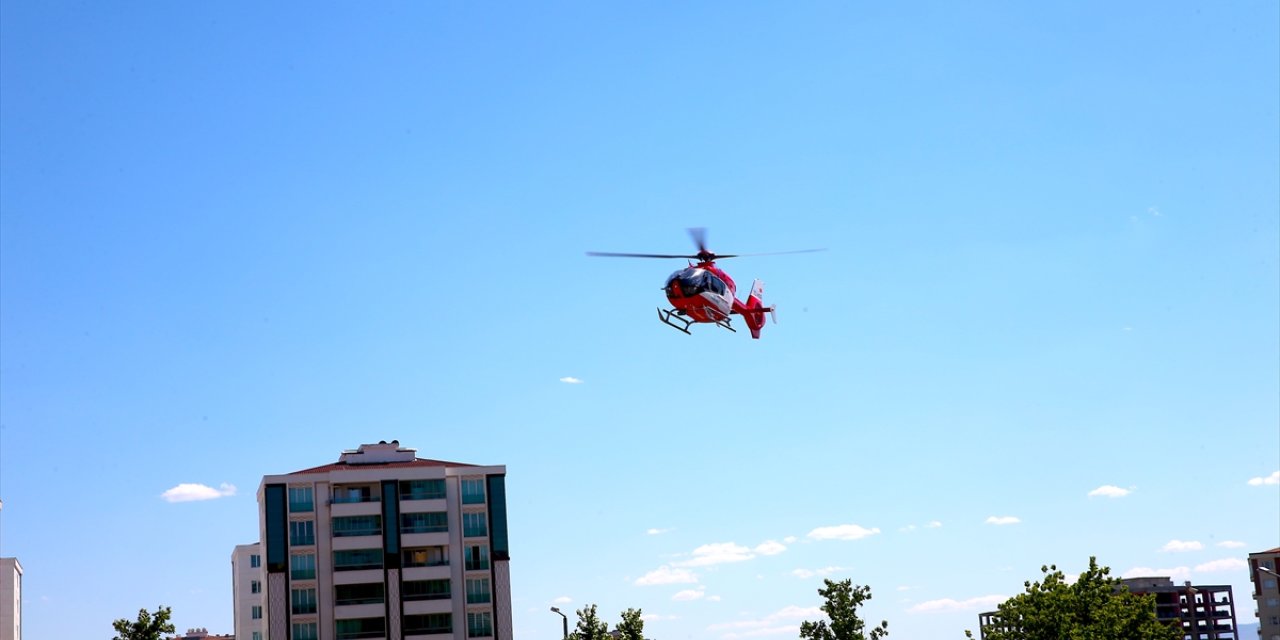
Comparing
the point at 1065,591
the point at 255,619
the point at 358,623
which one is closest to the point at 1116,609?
the point at 1065,591

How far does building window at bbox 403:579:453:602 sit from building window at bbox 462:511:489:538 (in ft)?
13.4

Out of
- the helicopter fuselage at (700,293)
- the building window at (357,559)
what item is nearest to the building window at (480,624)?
the building window at (357,559)

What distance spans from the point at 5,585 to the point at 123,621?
183 ft

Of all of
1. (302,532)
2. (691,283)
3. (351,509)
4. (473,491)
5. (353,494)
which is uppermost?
(691,283)

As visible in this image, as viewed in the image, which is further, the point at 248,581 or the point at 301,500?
the point at 248,581

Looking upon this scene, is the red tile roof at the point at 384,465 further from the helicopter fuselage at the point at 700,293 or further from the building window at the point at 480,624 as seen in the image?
the helicopter fuselage at the point at 700,293

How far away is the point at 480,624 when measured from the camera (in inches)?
4232

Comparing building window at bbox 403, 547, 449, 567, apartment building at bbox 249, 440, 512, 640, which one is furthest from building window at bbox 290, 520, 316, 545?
building window at bbox 403, 547, 449, 567

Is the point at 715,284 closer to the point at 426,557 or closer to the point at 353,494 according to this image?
the point at 426,557

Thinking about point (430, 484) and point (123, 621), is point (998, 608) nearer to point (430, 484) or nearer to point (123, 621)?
point (430, 484)

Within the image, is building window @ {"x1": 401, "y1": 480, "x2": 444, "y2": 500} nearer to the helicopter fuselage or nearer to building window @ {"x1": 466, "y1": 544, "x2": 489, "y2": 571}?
building window @ {"x1": 466, "y1": 544, "x2": 489, "y2": 571}

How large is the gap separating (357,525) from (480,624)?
12.0 metres

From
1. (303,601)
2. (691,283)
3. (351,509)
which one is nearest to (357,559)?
(351,509)

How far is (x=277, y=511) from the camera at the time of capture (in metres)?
108
